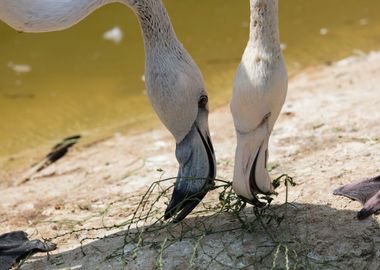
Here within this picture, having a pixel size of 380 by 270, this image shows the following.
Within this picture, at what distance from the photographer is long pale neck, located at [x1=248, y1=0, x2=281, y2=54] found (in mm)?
3551

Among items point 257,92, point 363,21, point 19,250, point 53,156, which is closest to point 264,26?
point 257,92

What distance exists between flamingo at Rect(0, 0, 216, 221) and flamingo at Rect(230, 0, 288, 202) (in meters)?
0.43

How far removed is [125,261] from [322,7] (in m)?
7.01

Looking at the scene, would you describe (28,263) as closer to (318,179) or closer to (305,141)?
(318,179)

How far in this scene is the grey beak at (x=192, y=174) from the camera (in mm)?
4008

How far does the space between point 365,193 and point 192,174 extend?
2.94 feet

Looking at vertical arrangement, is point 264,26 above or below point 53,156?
above

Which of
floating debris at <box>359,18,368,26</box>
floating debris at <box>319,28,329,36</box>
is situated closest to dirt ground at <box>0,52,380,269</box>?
floating debris at <box>319,28,329,36</box>

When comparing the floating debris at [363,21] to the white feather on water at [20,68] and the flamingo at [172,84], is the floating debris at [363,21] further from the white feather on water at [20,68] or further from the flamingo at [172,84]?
the flamingo at [172,84]

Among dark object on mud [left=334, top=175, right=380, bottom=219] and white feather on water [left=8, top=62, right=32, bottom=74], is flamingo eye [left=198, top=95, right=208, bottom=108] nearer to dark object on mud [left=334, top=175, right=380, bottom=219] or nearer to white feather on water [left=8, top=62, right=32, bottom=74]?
dark object on mud [left=334, top=175, right=380, bottom=219]

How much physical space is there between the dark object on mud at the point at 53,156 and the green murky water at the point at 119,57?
1.38 ft

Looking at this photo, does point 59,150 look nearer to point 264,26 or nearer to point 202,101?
point 202,101

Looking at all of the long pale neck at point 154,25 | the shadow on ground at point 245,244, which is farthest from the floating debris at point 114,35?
the shadow on ground at point 245,244

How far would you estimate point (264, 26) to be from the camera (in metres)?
3.55
